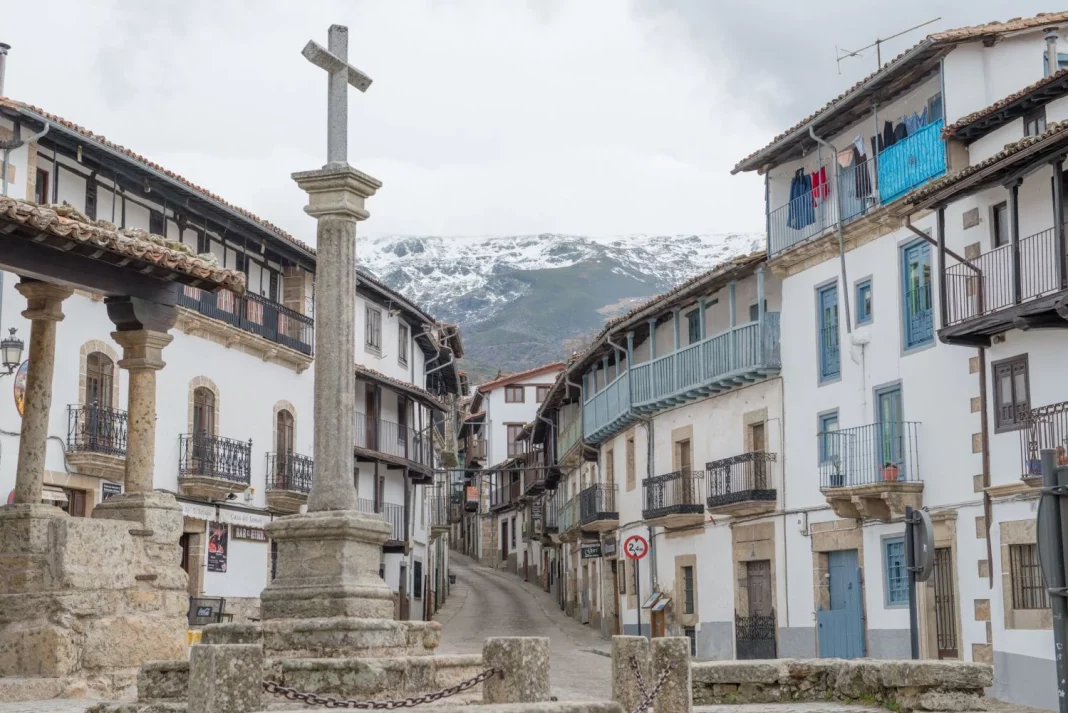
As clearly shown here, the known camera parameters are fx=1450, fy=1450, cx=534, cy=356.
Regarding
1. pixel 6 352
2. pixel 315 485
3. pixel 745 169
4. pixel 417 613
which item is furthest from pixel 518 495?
pixel 315 485

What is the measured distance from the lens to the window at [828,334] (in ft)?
86.6

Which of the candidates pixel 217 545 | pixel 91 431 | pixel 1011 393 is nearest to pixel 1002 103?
pixel 1011 393

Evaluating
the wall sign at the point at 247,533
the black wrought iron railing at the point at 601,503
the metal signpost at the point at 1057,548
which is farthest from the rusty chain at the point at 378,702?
the black wrought iron railing at the point at 601,503

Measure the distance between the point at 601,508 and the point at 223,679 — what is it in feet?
103

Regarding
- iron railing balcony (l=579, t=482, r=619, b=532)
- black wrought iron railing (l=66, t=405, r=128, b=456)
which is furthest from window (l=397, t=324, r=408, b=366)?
black wrought iron railing (l=66, t=405, r=128, b=456)

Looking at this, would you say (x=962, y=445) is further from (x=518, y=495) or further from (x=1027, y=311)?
(x=518, y=495)

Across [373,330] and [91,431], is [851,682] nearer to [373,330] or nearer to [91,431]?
[91,431]

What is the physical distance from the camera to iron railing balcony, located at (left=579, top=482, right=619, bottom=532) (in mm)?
38406

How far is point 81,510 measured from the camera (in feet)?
84.3

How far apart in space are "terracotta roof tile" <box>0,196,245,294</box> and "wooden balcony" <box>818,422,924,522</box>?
1288cm

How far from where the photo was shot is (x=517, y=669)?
342 inches

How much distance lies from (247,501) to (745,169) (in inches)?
507

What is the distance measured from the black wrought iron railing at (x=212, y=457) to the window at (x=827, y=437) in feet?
39.5

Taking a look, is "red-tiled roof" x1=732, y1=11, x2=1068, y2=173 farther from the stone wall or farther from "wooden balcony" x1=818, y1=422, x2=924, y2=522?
the stone wall
